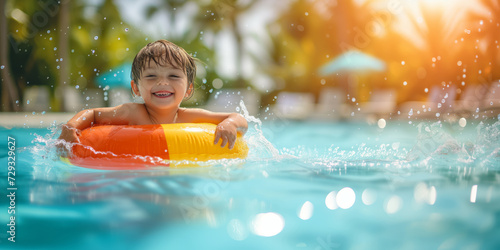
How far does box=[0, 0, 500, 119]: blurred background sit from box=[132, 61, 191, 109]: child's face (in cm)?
831

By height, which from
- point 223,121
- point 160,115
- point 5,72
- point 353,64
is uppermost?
point 5,72

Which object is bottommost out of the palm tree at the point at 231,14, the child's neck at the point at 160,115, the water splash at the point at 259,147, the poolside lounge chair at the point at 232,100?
the water splash at the point at 259,147

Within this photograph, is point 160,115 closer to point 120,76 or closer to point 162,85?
point 162,85

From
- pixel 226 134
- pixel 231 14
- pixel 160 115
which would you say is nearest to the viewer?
pixel 226 134

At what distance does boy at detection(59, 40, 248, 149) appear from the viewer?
3.51m

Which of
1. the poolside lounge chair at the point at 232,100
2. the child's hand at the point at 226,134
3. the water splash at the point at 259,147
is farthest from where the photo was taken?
the poolside lounge chair at the point at 232,100

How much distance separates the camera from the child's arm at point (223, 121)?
135 inches

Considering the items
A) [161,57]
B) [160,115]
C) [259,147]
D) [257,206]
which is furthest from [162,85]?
[257,206]

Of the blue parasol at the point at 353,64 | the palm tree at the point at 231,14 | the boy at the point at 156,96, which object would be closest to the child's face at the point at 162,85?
the boy at the point at 156,96

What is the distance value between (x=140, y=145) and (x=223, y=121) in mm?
681

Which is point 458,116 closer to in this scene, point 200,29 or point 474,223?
point 474,223

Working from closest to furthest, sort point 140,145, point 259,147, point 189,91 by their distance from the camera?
point 140,145, point 189,91, point 259,147

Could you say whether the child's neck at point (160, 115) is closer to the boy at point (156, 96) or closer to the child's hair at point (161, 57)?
the boy at point (156, 96)

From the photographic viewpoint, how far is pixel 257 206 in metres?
2.29
